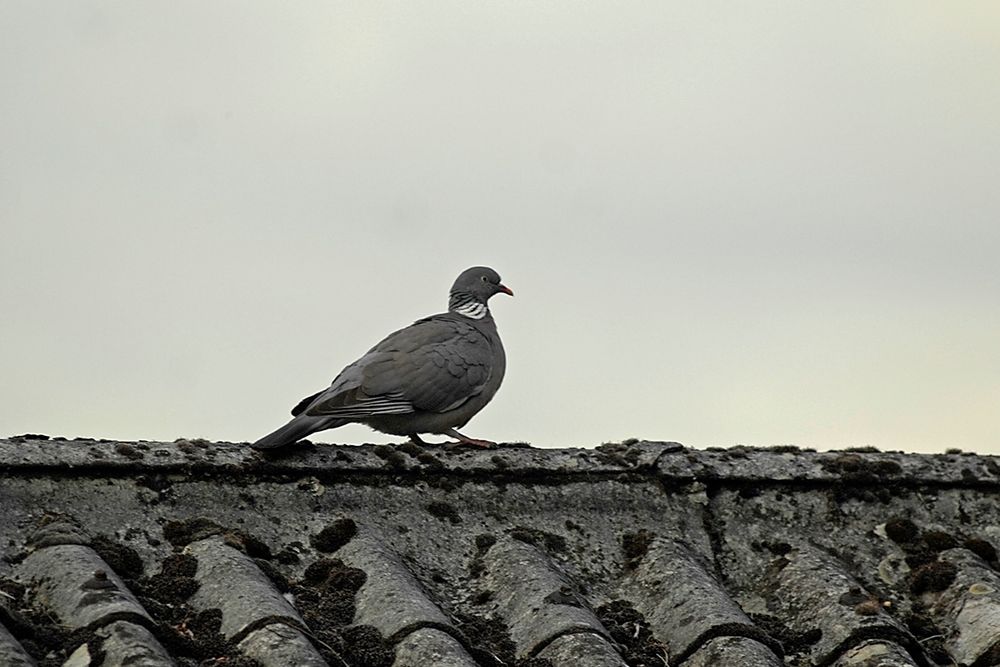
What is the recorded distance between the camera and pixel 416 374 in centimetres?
607

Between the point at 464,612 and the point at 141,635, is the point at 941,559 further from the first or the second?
the point at 141,635

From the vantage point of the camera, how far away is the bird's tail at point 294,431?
4.68 metres

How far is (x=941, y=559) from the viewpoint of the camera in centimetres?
471

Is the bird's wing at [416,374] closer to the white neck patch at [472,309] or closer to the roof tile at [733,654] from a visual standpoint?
the white neck patch at [472,309]

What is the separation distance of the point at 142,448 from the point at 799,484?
2256mm

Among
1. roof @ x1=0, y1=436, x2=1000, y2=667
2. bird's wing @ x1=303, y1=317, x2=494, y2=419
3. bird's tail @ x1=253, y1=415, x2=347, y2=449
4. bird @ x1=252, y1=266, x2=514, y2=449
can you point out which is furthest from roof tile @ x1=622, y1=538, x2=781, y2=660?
bird's wing @ x1=303, y1=317, x2=494, y2=419

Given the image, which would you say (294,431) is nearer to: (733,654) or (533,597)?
(533,597)

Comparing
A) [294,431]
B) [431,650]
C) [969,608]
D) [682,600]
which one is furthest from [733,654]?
[294,431]

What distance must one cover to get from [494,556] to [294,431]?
91cm

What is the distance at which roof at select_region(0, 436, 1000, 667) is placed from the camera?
3658 millimetres

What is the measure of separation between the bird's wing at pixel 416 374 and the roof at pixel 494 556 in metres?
0.85

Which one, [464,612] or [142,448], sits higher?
[142,448]

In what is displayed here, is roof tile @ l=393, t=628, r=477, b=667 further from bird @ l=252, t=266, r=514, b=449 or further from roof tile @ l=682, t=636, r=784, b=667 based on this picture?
bird @ l=252, t=266, r=514, b=449

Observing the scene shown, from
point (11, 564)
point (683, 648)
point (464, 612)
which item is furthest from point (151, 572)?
point (683, 648)
